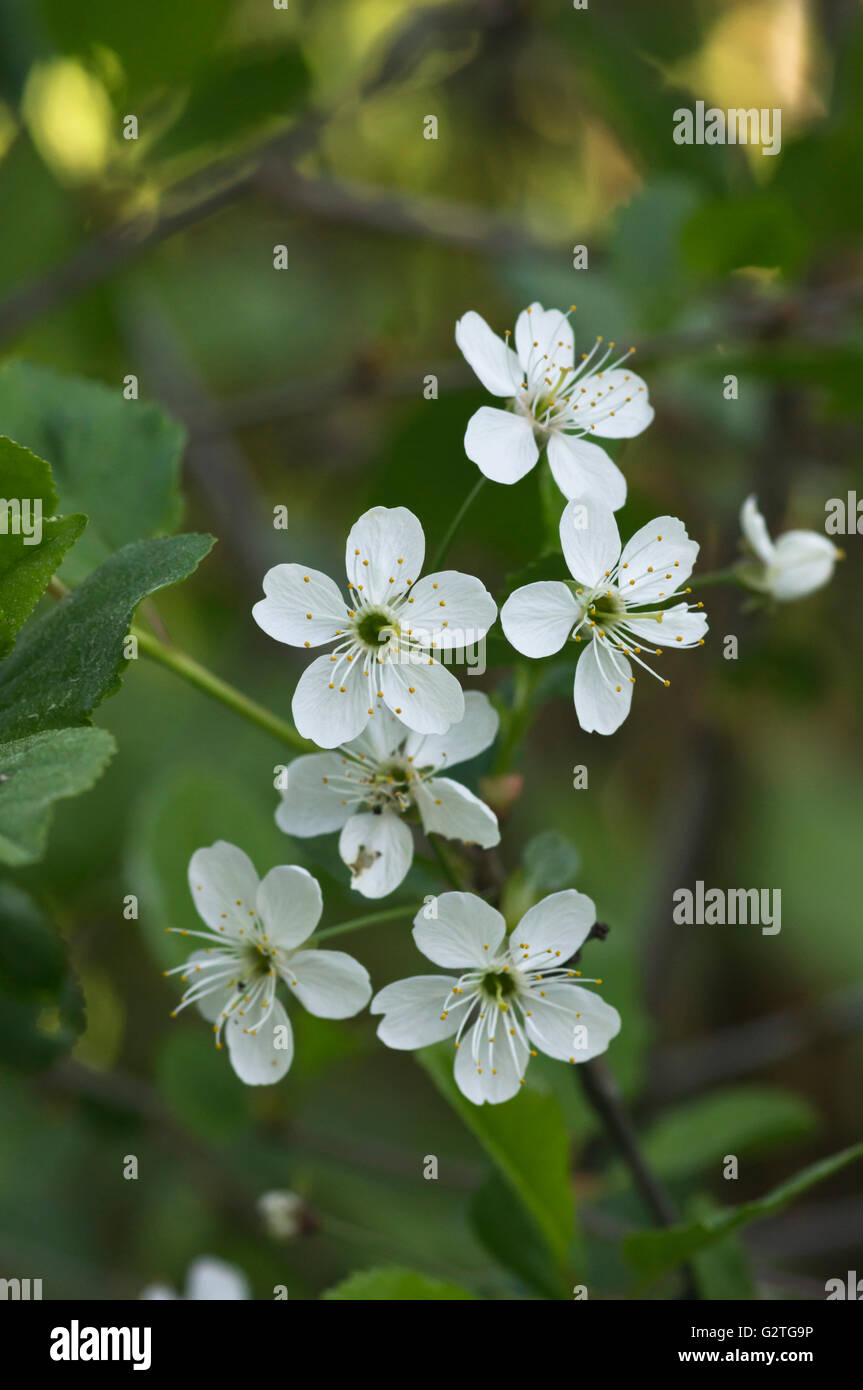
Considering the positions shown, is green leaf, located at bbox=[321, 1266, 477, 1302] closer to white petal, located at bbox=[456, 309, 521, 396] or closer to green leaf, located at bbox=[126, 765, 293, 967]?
green leaf, located at bbox=[126, 765, 293, 967]

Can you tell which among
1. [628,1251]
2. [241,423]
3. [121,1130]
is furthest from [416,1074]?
[628,1251]

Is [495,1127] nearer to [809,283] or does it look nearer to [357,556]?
[357,556]

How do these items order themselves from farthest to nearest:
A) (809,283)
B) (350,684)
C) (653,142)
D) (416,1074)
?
(416,1074)
(809,283)
(653,142)
(350,684)

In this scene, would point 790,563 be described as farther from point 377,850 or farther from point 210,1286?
point 210,1286

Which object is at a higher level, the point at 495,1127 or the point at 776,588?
the point at 776,588

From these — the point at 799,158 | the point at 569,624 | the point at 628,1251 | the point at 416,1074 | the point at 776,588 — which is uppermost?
the point at 799,158

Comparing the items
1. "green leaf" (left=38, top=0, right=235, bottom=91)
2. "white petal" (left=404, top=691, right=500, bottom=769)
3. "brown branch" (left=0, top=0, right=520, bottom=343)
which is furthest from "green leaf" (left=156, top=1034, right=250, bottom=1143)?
"green leaf" (left=38, top=0, right=235, bottom=91)

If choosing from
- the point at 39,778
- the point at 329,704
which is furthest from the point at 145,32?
the point at 39,778
